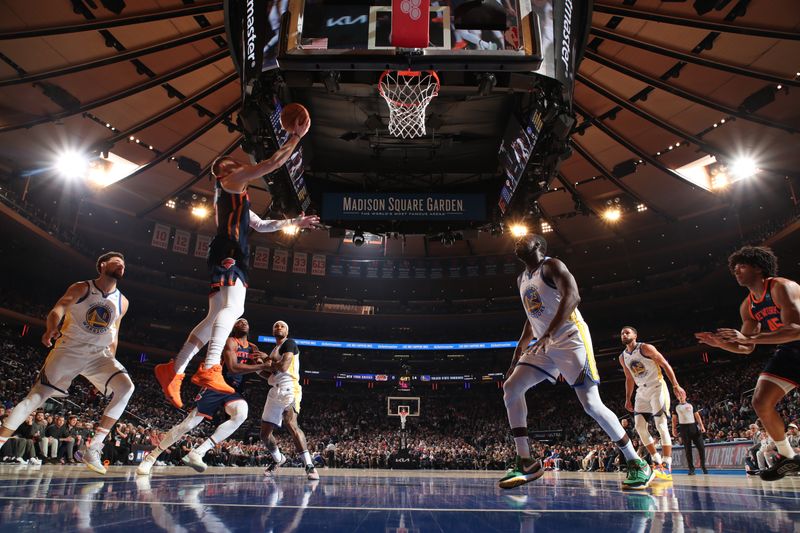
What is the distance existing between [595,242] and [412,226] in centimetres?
1868

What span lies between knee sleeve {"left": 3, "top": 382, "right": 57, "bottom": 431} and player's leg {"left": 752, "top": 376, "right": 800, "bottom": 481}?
21.6 feet

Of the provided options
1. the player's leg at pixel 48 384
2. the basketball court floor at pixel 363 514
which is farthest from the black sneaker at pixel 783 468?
the player's leg at pixel 48 384

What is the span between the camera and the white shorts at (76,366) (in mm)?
5133

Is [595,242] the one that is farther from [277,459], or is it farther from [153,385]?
[153,385]

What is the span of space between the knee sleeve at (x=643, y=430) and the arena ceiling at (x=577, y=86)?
6.53 metres

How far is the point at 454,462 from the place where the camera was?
85.4ft

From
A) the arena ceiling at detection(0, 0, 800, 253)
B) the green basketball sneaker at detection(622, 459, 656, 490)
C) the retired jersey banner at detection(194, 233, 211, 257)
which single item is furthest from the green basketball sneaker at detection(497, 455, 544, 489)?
the retired jersey banner at detection(194, 233, 211, 257)

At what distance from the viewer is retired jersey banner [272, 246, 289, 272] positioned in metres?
30.2

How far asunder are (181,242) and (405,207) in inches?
820

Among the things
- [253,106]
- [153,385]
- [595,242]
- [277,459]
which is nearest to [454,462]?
[595,242]

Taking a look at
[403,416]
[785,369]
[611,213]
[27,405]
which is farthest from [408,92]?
[403,416]

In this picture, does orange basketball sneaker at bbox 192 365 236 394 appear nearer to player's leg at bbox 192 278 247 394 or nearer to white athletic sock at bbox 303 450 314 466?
player's leg at bbox 192 278 247 394

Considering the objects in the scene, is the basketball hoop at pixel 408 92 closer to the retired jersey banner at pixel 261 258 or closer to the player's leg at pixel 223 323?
the player's leg at pixel 223 323

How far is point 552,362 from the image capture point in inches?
190
